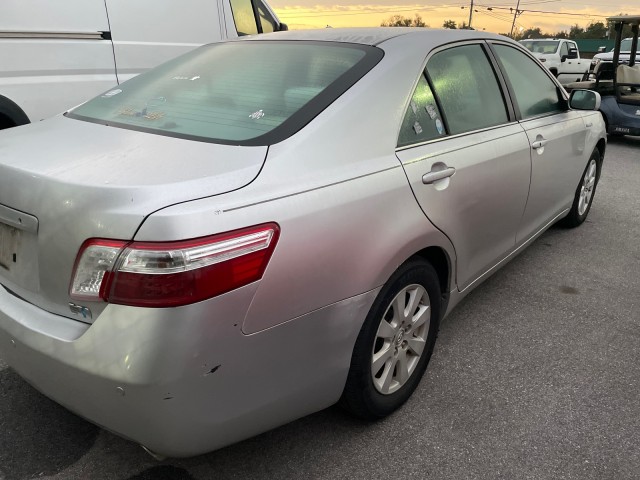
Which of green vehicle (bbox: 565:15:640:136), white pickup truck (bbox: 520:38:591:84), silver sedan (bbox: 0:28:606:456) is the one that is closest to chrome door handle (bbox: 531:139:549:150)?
silver sedan (bbox: 0:28:606:456)

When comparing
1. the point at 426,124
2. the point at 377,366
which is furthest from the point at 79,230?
the point at 426,124

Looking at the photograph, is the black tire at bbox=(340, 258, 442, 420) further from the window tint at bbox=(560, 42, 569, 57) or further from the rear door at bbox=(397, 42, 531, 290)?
the window tint at bbox=(560, 42, 569, 57)

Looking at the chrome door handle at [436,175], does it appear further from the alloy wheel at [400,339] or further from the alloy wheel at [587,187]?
the alloy wheel at [587,187]

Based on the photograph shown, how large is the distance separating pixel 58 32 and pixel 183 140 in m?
3.14

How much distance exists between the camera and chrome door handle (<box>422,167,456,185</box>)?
234cm

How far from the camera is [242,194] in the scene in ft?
5.56

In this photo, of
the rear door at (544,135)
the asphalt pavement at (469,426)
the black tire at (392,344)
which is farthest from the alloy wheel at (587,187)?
the black tire at (392,344)

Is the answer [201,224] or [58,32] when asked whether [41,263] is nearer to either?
[201,224]

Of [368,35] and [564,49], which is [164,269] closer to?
[368,35]

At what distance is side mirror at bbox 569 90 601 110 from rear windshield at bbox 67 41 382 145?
92.0 inches

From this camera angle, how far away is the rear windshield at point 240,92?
2.09 meters

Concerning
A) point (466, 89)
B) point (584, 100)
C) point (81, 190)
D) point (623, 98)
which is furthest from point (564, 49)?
point (81, 190)

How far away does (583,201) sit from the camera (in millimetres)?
4938

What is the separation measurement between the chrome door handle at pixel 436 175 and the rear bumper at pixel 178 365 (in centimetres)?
67
